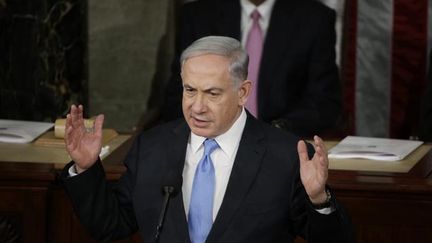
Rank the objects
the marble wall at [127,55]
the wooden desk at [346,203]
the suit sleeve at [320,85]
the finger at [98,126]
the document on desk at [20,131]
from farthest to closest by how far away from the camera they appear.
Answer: the marble wall at [127,55]
the suit sleeve at [320,85]
the document on desk at [20,131]
the wooden desk at [346,203]
the finger at [98,126]

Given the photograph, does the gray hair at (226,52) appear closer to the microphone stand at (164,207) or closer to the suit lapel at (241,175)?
the suit lapel at (241,175)

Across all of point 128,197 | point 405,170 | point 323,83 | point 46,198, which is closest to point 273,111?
point 323,83

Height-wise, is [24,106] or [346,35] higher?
[346,35]

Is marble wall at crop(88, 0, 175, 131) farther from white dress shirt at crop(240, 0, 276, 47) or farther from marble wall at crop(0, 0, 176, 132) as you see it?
white dress shirt at crop(240, 0, 276, 47)

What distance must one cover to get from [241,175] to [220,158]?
0.11 meters

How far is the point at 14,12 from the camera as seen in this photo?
270 inches

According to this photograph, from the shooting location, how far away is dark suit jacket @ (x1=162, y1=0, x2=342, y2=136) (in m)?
6.02

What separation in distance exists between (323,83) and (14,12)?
2060mm

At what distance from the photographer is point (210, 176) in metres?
3.66

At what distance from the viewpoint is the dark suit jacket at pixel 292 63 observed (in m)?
6.02

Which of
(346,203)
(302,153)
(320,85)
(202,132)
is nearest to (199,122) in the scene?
(202,132)

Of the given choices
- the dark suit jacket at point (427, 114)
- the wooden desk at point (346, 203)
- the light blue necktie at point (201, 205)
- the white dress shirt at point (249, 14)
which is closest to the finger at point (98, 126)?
the light blue necktie at point (201, 205)

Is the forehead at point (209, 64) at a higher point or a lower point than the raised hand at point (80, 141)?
higher

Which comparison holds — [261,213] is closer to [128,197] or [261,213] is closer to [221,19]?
[128,197]
